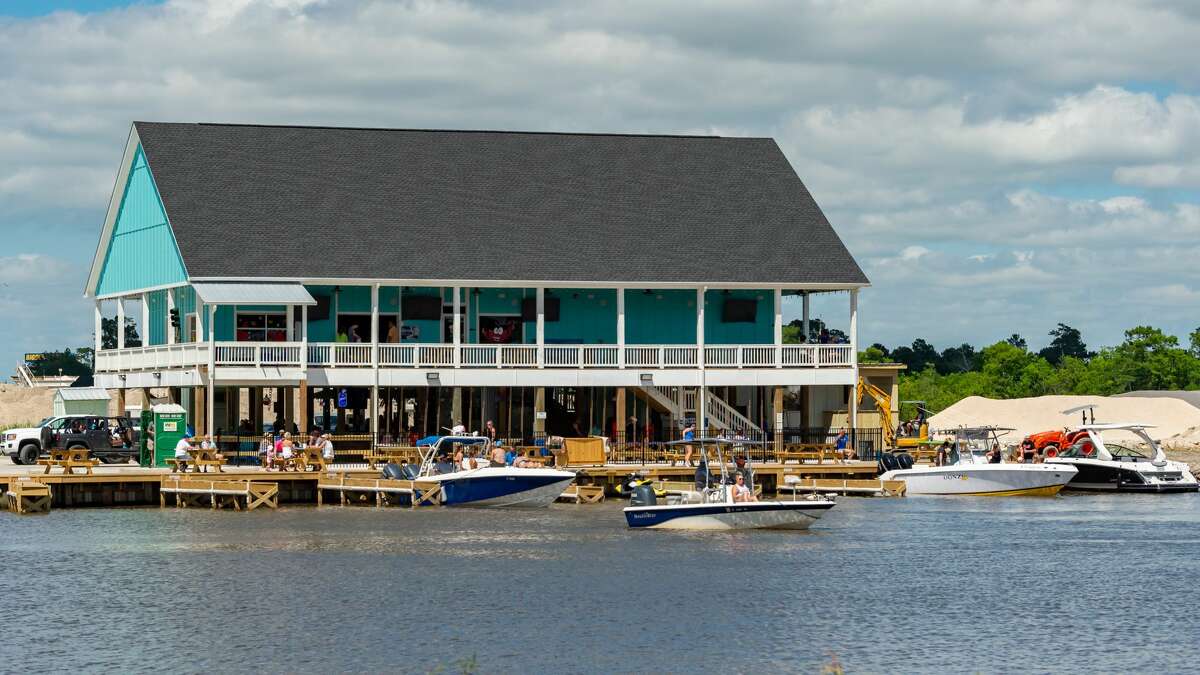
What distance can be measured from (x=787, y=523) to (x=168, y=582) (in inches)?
641

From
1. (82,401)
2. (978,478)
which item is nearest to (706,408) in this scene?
(978,478)

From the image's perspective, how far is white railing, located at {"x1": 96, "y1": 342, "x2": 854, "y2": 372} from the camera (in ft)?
192

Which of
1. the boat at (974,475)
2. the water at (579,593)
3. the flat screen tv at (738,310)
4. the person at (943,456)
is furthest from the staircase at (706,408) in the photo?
the water at (579,593)

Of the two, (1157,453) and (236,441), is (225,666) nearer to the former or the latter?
(236,441)

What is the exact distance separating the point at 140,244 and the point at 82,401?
21.3 ft

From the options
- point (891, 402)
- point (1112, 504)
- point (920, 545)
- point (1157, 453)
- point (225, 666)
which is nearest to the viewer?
point (225, 666)

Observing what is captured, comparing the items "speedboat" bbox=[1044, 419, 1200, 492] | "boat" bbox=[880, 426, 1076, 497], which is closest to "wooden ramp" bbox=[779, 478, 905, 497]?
"boat" bbox=[880, 426, 1076, 497]

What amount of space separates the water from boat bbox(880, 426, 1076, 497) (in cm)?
676

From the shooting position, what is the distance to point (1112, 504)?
5766cm

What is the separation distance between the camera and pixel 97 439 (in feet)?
193

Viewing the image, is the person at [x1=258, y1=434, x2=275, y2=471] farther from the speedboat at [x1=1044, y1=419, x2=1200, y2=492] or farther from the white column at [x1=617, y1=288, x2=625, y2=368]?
the speedboat at [x1=1044, y1=419, x2=1200, y2=492]

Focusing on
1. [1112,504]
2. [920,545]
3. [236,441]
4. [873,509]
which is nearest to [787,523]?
[920,545]

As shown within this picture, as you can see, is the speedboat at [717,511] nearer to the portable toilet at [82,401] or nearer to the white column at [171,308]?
the white column at [171,308]

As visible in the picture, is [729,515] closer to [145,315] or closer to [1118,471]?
[1118,471]
